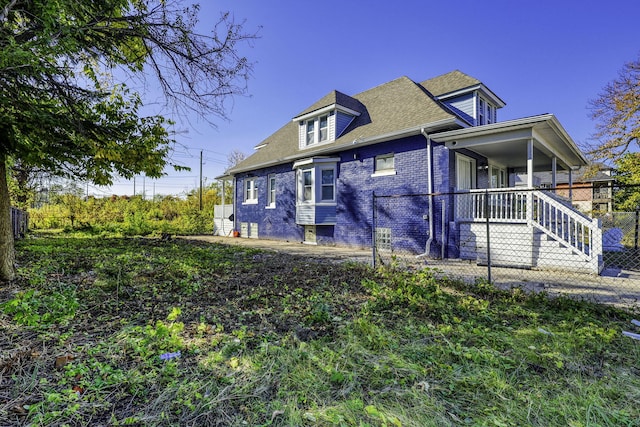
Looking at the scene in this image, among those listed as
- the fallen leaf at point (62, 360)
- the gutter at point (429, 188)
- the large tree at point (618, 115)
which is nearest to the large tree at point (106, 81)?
the fallen leaf at point (62, 360)

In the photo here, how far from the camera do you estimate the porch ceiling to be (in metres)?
7.51

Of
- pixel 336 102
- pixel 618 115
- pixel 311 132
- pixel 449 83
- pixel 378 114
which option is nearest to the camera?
pixel 449 83

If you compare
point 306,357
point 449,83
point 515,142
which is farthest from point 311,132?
point 306,357

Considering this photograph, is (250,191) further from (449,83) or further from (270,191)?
(449,83)

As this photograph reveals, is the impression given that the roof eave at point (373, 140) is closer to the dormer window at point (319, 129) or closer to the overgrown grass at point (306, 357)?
the dormer window at point (319, 129)

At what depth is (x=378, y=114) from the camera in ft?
37.8

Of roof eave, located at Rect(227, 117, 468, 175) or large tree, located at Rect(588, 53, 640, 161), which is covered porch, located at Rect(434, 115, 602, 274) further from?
large tree, located at Rect(588, 53, 640, 161)

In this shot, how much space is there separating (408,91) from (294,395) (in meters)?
11.7

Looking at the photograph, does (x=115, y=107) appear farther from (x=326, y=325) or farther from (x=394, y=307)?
(x=394, y=307)

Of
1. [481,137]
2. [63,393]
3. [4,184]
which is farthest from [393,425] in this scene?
[481,137]

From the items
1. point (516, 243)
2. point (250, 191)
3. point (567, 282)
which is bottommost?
point (567, 282)

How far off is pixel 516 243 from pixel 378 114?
661cm

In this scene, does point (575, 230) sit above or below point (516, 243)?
above

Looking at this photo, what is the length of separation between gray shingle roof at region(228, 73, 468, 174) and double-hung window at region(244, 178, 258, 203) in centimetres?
99
